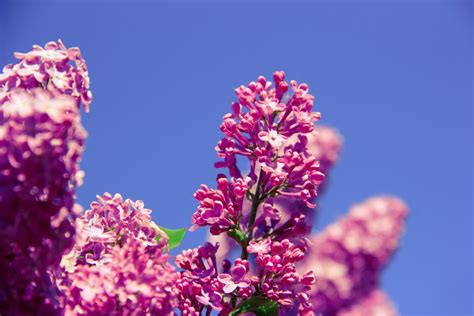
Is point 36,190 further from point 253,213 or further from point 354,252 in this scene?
point 354,252

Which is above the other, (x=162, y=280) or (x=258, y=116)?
(x=258, y=116)

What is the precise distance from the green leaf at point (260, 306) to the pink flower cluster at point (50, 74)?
0.88 m

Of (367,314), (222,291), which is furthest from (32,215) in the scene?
(367,314)

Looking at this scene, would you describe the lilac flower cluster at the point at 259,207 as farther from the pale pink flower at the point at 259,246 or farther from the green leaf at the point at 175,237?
the green leaf at the point at 175,237

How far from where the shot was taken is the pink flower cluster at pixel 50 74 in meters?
1.90

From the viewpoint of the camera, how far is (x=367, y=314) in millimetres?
7582

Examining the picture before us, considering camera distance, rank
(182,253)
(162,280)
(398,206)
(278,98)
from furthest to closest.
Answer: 1. (398,206)
2. (278,98)
3. (182,253)
4. (162,280)

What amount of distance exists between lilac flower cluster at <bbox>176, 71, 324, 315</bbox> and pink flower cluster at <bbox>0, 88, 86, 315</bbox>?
600 mm

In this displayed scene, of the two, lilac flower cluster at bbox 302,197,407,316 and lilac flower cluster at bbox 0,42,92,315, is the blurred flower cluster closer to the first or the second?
lilac flower cluster at bbox 0,42,92,315

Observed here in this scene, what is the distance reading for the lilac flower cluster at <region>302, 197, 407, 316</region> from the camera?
25.5 ft

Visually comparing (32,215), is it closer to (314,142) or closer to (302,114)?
(302,114)

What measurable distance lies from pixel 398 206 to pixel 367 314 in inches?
135

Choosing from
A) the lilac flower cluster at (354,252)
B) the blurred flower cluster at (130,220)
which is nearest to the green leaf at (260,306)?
the blurred flower cluster at (130,220)

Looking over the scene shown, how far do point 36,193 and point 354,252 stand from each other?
24.8 ft
